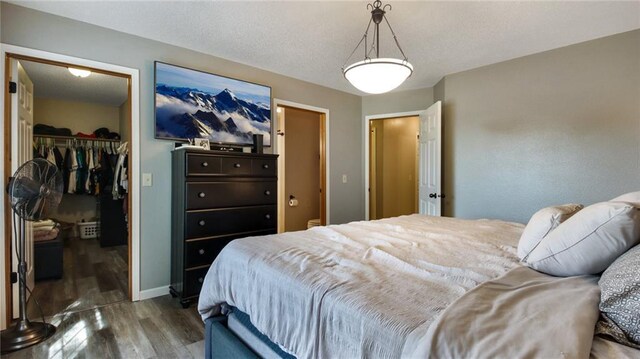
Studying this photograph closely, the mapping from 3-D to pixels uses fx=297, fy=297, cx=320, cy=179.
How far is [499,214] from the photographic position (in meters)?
3.36

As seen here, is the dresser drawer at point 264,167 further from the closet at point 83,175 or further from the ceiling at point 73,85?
the ceiling at point 73,85

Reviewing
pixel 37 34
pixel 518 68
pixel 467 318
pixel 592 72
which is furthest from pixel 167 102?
pixel 592 72

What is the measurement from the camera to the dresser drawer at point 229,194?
2598 millimetres

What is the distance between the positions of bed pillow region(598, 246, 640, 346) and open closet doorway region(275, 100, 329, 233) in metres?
3.79

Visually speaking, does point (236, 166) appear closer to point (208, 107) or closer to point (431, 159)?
point (208, 107)

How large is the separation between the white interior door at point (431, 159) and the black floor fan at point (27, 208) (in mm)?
3739

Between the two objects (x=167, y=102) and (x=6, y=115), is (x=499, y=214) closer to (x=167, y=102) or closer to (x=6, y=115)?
(x=167, y=102)

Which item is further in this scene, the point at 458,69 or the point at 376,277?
the point at 458,69

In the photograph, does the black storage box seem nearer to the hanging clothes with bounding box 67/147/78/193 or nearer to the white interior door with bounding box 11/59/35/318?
the white interior door with bounding box 11/59/35/318

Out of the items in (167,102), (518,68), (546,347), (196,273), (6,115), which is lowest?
(196,273)

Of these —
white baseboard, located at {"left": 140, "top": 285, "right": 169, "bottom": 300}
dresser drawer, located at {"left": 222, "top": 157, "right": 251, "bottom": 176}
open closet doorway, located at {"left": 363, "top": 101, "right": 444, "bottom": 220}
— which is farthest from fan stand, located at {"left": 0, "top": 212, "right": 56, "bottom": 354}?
open closet doorway, located at {"left": 363, "top": 101, "right": 444, "bottom": 220}

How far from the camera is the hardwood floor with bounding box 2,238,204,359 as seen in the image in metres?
1.92

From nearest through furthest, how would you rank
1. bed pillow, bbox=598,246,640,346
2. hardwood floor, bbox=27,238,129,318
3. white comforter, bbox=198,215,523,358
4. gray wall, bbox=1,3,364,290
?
bed pillow, bbox=598,246,640,346, white comforter, bbox=198,215,523,358, gray wall, bbox=1,3,364,290, hardwood floor, bbox=27,238,129,318

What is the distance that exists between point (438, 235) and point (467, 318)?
1.15 metres
